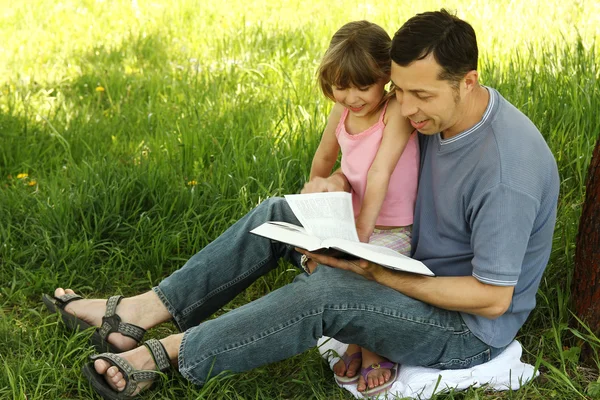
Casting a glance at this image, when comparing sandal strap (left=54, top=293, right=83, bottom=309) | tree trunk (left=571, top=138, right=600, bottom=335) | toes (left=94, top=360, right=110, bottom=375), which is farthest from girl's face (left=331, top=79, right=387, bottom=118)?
sandal strap (left=54, top=293, right=83, bottom=309)

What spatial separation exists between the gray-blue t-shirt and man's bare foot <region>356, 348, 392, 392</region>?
0.34 m

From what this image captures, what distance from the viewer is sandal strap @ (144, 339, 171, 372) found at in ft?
9.55

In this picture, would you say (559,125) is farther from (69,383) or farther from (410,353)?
(69,383)

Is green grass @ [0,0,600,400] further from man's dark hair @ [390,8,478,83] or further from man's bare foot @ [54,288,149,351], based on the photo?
man's dark hair @ [390,8,478,83]

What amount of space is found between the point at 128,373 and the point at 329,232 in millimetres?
848

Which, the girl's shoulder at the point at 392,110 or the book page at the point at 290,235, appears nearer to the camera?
the book page at the point at 290,235

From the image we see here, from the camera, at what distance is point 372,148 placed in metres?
3.00

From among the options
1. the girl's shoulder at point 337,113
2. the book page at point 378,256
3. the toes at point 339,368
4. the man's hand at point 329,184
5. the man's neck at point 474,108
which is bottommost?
the toes at point 339,368

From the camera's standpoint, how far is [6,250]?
12.7ft

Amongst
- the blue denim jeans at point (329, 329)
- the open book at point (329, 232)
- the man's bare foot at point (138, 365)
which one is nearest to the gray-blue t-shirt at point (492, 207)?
the blue denim jeans at point (329, 329)

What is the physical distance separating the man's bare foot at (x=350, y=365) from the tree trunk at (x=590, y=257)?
0.79 m

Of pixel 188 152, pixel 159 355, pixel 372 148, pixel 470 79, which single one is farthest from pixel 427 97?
pixel 188 152

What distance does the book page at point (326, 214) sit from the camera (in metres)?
2.62

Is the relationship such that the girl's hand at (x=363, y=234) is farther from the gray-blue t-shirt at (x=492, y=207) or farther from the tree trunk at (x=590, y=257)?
the tree trunk at (x=590, y=257)
